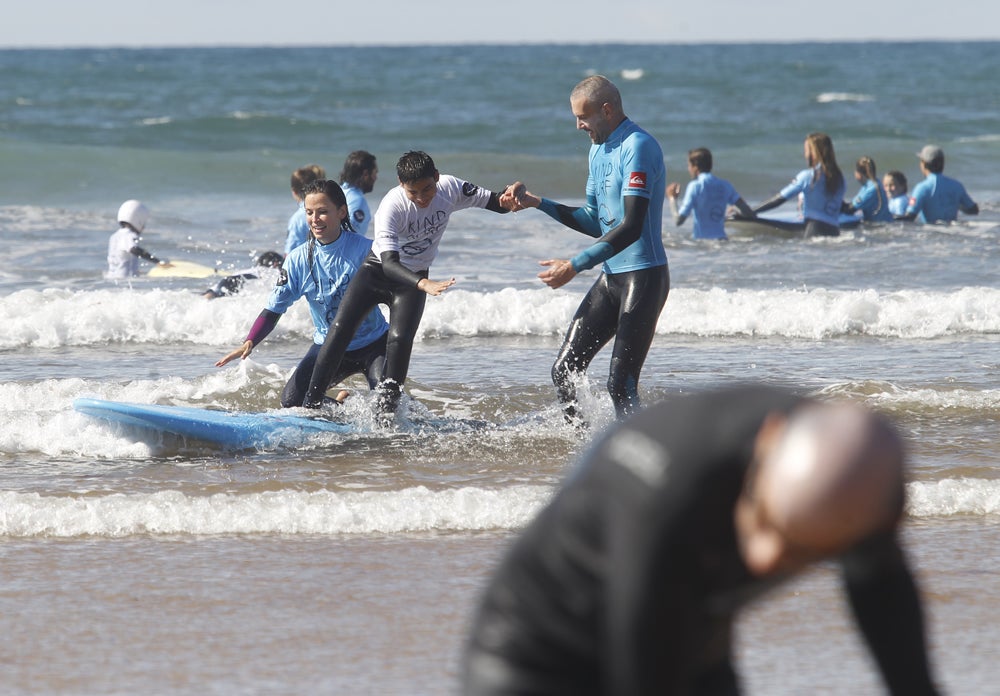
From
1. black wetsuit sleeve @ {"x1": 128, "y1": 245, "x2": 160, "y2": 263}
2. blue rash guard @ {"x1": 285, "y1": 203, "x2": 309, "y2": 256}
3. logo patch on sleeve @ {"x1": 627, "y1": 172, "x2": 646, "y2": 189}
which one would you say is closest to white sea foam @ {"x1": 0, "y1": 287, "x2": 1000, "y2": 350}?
black wetsuit sleeve @ {"x1": 128, "y1": 245, "x2": 160, "y2": 263}

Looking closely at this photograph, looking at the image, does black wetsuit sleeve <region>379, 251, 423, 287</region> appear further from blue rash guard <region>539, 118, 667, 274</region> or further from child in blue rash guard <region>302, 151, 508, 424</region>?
blue rash guard <region>539, 118, 667, 274</region>

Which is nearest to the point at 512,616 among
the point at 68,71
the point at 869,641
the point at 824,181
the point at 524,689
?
the point at 524,689

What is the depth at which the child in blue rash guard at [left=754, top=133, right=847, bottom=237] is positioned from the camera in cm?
→ 1466

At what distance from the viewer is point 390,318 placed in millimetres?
6871

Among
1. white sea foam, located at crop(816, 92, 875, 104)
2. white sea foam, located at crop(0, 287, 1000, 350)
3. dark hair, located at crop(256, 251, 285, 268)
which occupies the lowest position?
white sea foam, located at crop(0, 287, 1000, 350)

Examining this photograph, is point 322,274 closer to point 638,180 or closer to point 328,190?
point 328,190

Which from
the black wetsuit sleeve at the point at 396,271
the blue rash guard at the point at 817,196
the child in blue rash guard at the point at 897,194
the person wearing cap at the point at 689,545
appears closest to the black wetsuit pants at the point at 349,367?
the black wetsuit sleeve at the point at 396,271

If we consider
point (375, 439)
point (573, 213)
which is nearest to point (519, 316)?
point (375, 439)

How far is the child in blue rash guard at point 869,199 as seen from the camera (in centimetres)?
1639

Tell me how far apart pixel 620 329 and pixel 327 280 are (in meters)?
1.70

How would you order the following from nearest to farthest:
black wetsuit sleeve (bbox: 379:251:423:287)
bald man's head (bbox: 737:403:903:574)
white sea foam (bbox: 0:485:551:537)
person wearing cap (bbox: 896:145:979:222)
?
1. bald man's head (bbox: 737:403:903:574)
2. white sea foam (bbox: 0:485:551:537)
3. black wetsuit sleeve (bbox: 379:251:423:287)
4. person wearing cap (bbox: 896:145:979:222)

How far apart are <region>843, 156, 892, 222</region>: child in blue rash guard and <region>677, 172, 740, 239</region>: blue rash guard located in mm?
1878

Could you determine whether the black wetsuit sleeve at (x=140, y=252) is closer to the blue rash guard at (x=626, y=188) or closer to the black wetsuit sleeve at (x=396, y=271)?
the black wetsuit sleeve at (x=396, y=271)

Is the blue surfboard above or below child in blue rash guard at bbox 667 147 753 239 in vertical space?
below
